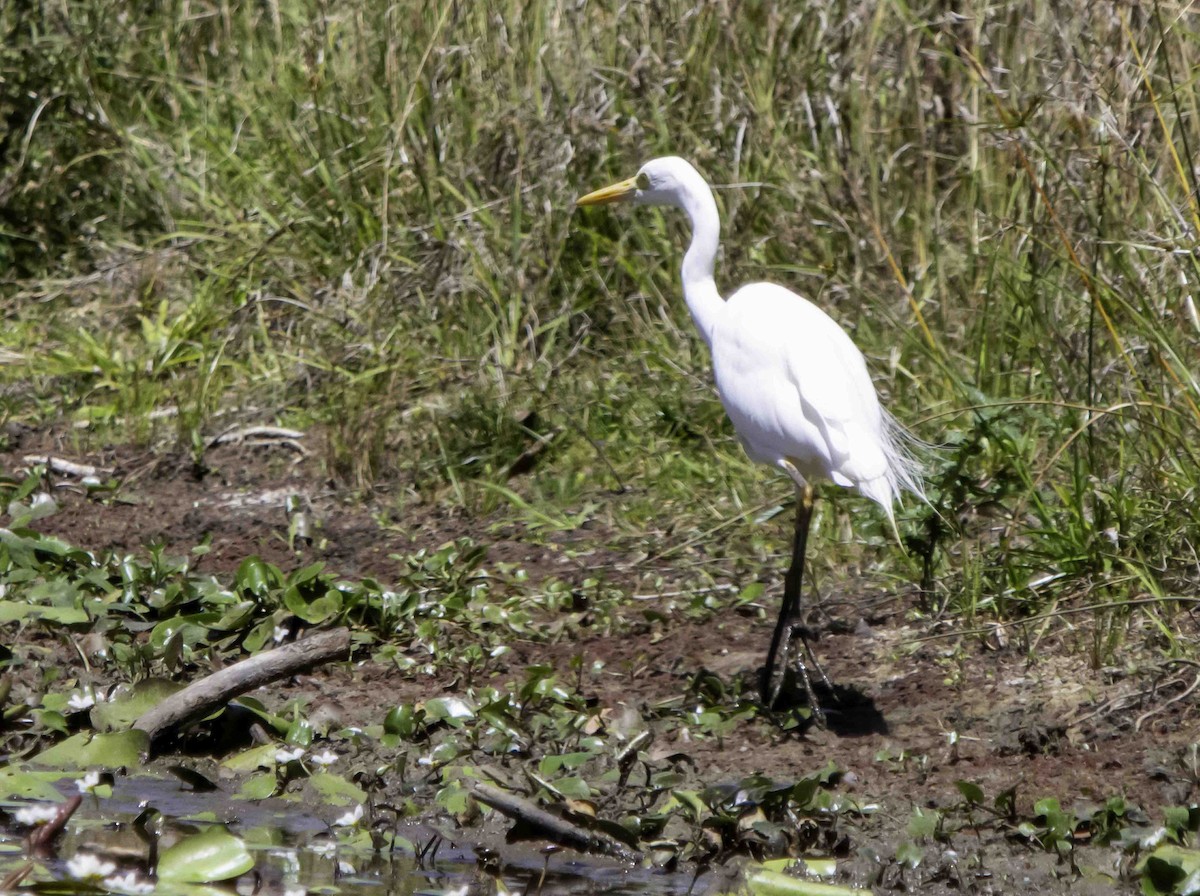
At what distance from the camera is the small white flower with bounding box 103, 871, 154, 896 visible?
108 inches

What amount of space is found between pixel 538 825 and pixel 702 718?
733 mm

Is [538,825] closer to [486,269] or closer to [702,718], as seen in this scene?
[702,718]

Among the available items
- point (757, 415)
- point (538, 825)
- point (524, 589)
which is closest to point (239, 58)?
point (524, 589)

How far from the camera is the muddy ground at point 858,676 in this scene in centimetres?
334

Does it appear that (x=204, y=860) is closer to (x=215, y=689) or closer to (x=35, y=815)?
(x=35, y=815)

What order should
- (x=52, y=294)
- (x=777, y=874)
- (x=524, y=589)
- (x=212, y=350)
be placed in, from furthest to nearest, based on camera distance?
(x=52, y=294) → (x=212, y=350) → (x=524, y=589) → (x=777, y=874)

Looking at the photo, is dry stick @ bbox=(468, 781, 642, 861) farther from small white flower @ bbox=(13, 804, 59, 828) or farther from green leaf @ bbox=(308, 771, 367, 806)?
small white flower @ bbox=(13, 804, 59, 828)

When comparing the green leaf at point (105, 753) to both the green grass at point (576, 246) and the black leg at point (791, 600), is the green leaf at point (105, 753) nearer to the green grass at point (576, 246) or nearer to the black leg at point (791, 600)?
the black leg at point (791, 600)

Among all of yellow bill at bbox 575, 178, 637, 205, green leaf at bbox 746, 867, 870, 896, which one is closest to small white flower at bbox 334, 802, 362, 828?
green leaf at bbox 746, 867, 870, 896

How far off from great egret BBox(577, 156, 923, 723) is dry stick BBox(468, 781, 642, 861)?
2.47 ft

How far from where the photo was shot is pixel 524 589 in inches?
177

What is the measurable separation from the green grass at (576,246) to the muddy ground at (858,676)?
0.68 ft

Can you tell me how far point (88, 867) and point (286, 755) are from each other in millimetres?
673

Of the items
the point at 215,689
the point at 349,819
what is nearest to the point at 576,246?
the point at 215,689
